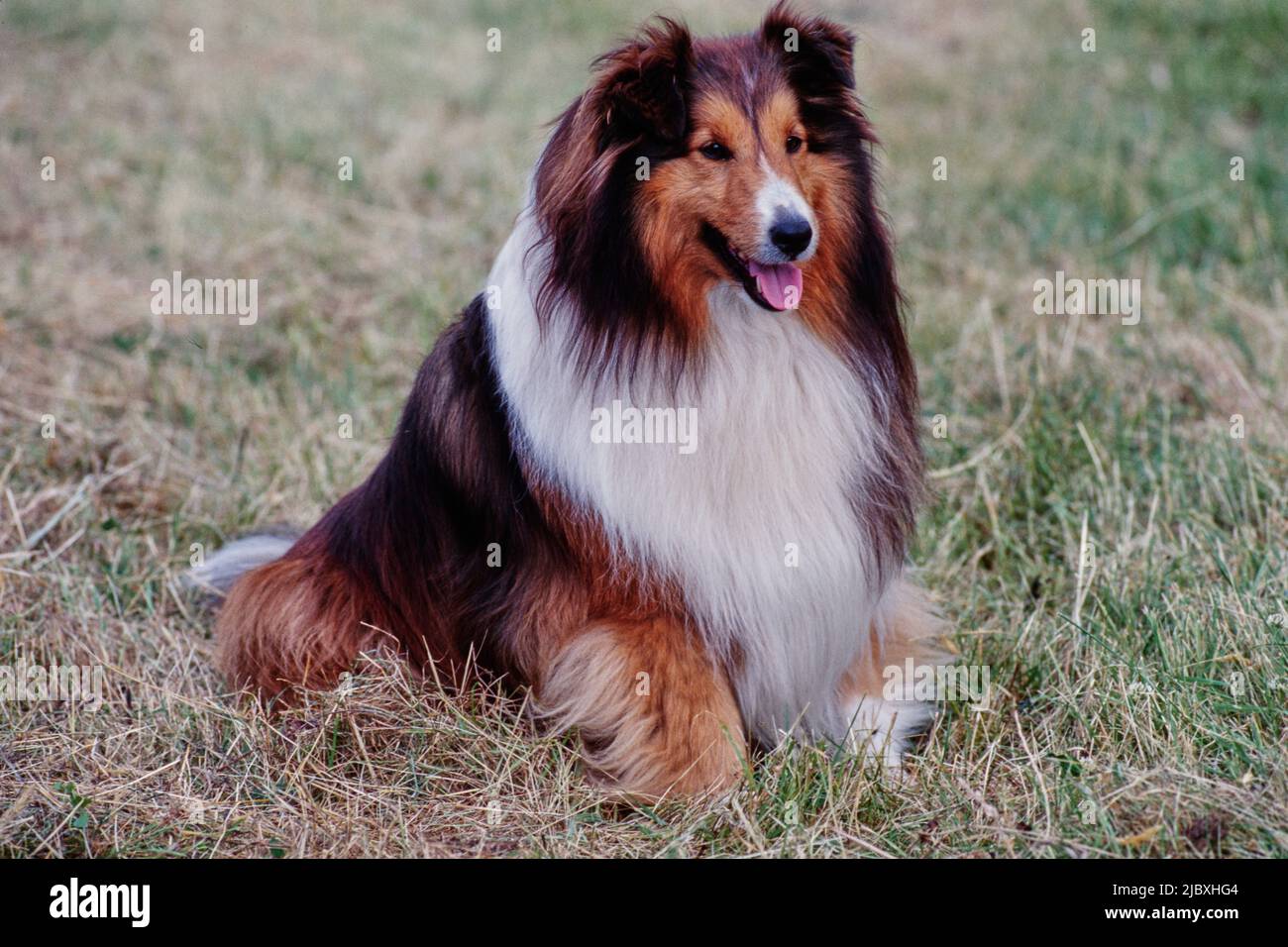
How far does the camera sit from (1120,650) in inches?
168

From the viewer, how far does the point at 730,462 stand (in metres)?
3.71

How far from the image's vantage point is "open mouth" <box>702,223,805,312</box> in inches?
138

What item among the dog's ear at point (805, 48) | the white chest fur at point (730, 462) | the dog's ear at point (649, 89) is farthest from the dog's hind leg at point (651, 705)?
the dog's ear at point (805, 48)

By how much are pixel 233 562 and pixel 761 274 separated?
2.44 m

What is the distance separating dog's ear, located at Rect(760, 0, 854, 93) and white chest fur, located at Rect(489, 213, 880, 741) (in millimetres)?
606

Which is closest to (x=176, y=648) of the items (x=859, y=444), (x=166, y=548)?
(x=166, y=548)

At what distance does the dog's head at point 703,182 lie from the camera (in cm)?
346

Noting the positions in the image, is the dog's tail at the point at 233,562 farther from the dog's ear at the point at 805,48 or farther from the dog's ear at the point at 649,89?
the dog's ear at the point at 805,48

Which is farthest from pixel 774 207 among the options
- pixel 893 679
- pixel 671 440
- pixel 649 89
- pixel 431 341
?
pixel 431 341

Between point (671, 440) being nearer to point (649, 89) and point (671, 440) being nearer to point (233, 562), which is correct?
point (649, 89)

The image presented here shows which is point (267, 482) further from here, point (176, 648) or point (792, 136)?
point (792, 136)

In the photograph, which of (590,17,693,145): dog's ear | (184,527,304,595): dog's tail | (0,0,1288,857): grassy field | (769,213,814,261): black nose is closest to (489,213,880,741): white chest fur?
(769,213,814,261): black nose

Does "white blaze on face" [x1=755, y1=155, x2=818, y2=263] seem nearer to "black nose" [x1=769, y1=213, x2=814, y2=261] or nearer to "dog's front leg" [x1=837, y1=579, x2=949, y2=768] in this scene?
"black nose" [x1=769, y1=213, x2=814, y2=261]
